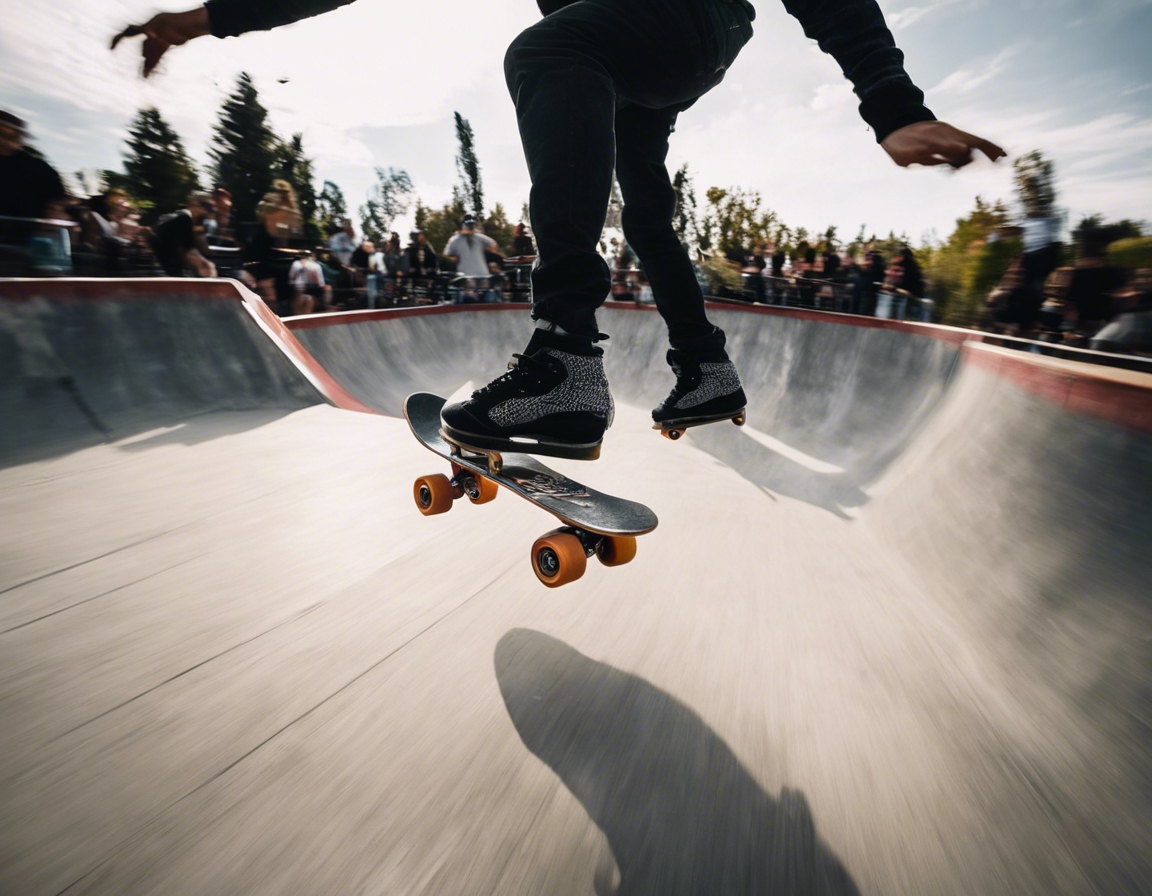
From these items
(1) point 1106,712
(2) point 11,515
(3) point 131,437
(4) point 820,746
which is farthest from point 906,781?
(3) point 131,437

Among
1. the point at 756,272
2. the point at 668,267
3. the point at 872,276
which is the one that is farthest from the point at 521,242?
the point at 668,267

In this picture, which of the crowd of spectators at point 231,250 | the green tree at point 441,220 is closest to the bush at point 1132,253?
the crowd of spectators at point 231,250

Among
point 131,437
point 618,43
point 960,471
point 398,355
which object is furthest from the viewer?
point 398,355

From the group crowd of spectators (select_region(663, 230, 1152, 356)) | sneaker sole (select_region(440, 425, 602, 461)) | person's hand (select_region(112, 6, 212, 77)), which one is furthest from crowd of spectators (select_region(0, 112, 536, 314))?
crowd of spectators (select_region(663, 230, 1152, 356))

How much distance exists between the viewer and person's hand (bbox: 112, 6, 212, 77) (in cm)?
175

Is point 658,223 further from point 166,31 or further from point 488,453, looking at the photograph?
point 166,31

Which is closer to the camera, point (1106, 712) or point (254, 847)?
point (254, 847)

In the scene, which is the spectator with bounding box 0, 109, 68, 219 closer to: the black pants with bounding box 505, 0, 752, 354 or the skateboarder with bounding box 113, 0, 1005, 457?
the skateboarder with bounding box 113, 0, 1005, 457

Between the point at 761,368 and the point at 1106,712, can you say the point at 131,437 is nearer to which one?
the point at 1106,712

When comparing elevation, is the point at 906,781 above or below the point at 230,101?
below

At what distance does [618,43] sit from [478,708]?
5.26 feet

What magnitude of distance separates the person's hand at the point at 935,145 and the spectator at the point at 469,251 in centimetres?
1026

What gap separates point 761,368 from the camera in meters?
6.93

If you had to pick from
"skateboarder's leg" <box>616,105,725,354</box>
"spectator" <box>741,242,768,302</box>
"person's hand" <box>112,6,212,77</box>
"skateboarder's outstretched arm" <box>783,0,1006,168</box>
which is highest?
"person's hand" <box>112,6,212,77</box>
